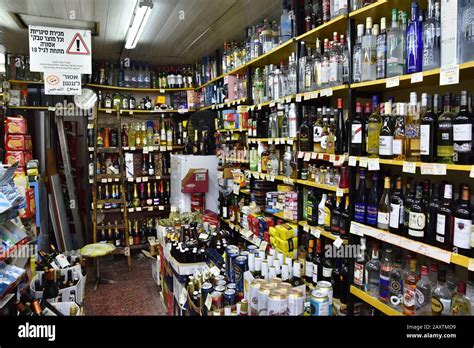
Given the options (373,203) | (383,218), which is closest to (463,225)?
(383,218)

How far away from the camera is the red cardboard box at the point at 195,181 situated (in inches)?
184

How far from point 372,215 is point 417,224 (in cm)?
33

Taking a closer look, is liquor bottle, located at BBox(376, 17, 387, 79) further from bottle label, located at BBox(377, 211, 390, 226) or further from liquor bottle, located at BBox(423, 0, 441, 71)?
bottle label, located at BBox(377, 211, 390, 226)

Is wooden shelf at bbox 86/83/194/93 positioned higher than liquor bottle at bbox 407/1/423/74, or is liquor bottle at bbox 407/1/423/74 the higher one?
wooden shelf at bbox 86/83/194/93

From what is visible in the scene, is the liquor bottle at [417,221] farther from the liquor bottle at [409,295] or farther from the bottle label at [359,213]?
the bottle label at [359,213]

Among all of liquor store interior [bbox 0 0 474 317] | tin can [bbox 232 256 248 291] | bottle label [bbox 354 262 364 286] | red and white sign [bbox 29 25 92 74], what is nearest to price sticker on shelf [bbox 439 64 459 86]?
liquor store interior [bbox 0 0 474 317]

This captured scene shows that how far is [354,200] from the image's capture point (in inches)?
91.0

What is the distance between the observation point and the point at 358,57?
2211 mm

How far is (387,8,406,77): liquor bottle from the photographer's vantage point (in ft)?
6.57

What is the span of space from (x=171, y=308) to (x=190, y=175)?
1.84m

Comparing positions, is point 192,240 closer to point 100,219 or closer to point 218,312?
point 218,312

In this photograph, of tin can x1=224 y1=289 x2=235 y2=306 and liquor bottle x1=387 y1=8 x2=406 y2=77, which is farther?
tin can x1=224 y1=289 x2=235 y2=306

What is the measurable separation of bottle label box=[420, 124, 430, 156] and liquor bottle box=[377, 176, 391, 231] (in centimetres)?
32

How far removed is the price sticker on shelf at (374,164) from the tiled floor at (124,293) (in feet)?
8.17
